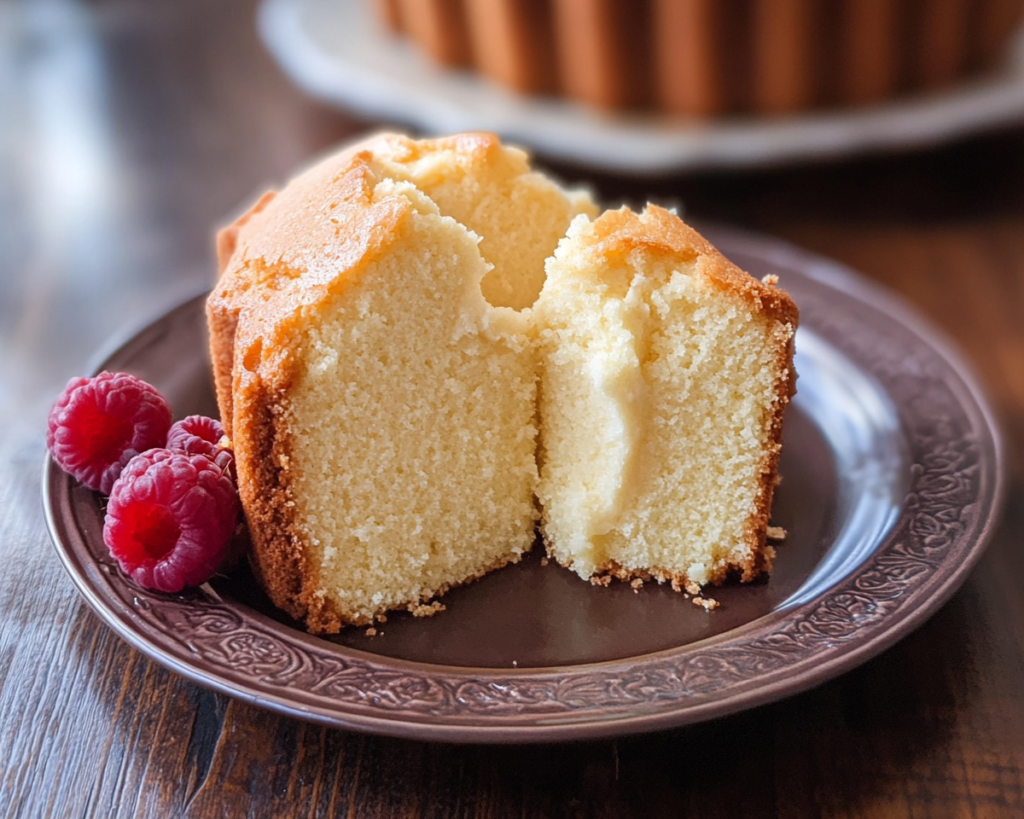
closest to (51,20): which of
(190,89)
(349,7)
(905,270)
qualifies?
(190,89)

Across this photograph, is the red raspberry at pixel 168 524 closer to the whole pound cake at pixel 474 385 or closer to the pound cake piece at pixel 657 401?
the whole pound cake at pixel 474 385

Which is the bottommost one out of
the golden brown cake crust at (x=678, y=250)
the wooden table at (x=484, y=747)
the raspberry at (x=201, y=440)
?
the wooden table at (x=484, y=747)

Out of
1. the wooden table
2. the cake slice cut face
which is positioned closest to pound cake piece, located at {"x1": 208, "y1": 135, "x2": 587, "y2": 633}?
the cake slice cut face

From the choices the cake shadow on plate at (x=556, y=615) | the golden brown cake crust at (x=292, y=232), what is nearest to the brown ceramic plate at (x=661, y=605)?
the cake shadow on plate at (x=556, y=615)

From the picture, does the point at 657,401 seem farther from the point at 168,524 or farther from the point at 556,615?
the point at 168,524

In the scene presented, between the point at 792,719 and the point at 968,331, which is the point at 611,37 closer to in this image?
the point at 968,331
